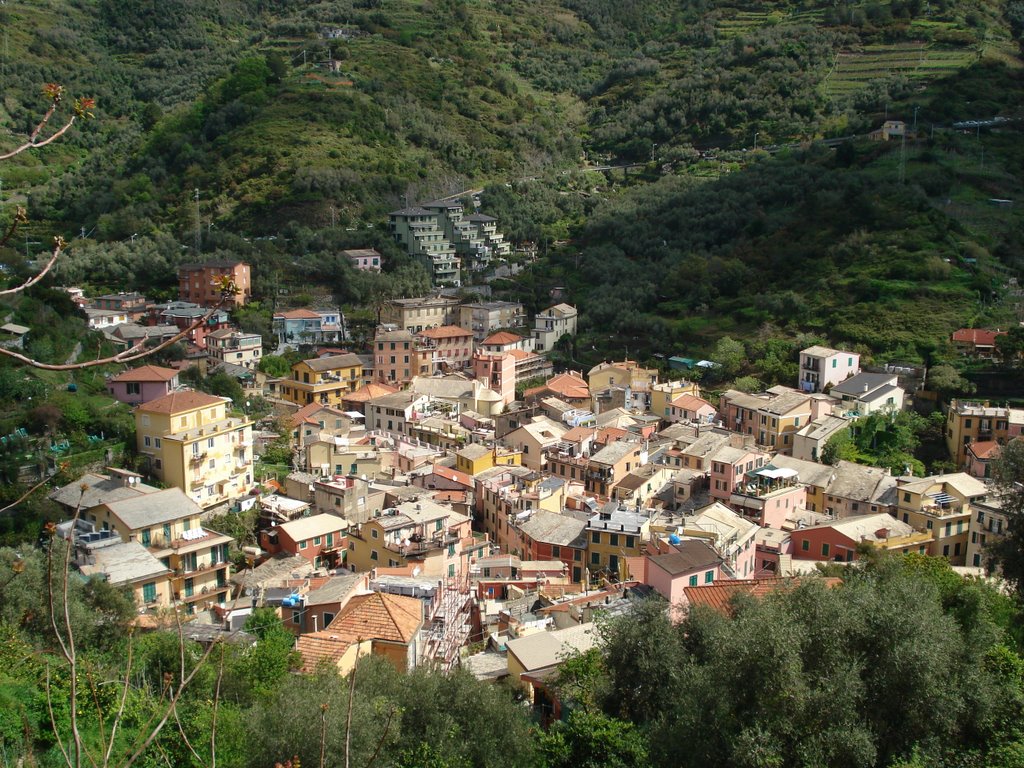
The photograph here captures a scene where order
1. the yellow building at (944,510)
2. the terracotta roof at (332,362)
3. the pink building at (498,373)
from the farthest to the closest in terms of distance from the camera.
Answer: the pink building at (498,373) → the terracotta roof at (332,362) → the yellow building at (944,510)

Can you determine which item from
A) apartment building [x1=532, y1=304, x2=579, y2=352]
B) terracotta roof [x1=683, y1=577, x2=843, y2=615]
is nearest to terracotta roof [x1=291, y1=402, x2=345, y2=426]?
apartment building [x1=532, y1=304, x2=579, y2=352]

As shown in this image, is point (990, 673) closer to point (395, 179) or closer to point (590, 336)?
point (590, 336)

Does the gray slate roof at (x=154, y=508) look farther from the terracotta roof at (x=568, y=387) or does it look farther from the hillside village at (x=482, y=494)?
the terracotta roof at (x=568, y=387)

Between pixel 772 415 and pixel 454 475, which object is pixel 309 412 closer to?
pixel 454 475

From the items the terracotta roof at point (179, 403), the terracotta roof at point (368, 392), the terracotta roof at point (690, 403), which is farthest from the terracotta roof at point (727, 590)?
the terracotta roof at point (368, 392)

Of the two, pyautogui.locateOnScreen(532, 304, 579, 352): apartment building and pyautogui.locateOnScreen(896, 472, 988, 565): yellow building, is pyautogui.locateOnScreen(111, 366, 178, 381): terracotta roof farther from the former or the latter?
pyautogui.locateOnScreen(896, 472, 988, 565): yellow building

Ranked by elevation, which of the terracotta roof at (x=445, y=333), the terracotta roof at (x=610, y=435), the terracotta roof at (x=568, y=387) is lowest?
the terracotta roof at (x=568, y=387)

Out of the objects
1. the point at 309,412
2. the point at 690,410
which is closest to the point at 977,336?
the point at 690,410
